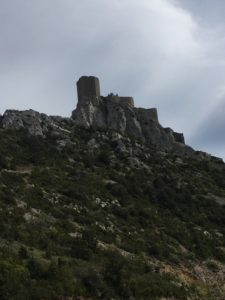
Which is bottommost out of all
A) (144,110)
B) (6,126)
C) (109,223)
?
(109,223)

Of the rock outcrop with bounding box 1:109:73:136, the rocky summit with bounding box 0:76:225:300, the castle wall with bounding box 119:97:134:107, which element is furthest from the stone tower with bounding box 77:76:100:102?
the rock outcrop with bounding box 1:109:73:136

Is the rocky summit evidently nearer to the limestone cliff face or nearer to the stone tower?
the limestone cliff face

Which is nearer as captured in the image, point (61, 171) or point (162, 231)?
point (162, 231)

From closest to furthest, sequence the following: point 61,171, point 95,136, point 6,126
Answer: point 61,171
point 6,126
point 95,136

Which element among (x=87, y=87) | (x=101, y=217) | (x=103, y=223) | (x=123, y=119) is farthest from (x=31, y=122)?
(x=103, y=223)

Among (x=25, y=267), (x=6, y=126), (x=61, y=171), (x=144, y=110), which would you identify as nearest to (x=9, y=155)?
(x=61, y=171)

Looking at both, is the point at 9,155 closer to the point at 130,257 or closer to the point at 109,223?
the point at 109,223

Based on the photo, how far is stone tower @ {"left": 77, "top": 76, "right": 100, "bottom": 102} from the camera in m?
93.1

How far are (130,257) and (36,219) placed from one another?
20.0 ft

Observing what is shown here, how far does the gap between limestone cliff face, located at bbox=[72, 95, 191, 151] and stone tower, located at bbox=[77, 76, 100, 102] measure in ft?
2.31

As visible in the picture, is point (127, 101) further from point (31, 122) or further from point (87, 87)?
point (31, 122)

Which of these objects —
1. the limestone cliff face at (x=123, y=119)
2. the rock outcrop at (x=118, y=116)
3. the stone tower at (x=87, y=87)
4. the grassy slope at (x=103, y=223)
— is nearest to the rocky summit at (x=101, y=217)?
the grassy slope at (x=103, y=223)

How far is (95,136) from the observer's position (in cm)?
7219

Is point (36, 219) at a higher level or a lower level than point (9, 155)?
lower
